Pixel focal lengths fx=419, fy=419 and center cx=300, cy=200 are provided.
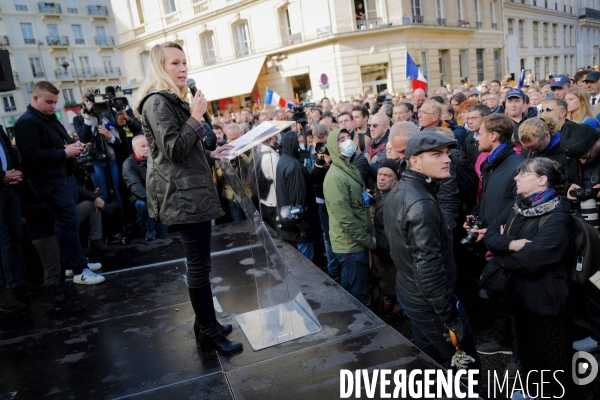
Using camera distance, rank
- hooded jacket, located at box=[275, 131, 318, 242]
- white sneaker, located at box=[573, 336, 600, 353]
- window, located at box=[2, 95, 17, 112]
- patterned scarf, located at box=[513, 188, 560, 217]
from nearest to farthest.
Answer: patterned scarf, located at box=[513, 188, 560, 217]
white sneaker, located at box=[573, 336, 600, 353]
hooded jacket, located at box=[275, 131, 318, 242]
window, located at box=[2, 95, 17, 112]

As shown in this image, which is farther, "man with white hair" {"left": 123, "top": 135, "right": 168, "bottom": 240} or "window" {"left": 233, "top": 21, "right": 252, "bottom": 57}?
"window" {"left": 233, "top": 21, "right": 252, "bottom": 57}

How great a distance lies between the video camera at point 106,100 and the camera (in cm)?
572

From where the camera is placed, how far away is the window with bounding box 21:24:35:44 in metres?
39.3

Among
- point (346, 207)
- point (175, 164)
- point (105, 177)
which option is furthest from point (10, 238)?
point (346, 207)

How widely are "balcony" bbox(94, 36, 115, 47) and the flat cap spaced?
4891 centimetres

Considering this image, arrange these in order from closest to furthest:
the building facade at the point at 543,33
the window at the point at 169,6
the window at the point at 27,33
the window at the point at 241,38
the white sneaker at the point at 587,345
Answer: the white sneaker at the point at 587,345 → the window at the point at 241,38 → the window at the point at 169,6 → the building facade at the point at 543,33 → the window at the point at 27,33

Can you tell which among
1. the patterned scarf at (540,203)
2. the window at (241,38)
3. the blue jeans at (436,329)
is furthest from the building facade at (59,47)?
the patterned scarf at (540,203)

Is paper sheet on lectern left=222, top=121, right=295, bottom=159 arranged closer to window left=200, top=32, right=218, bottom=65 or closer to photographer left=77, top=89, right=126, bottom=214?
photographer left=77, top=89, right=126, bottom=214

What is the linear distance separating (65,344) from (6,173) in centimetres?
167

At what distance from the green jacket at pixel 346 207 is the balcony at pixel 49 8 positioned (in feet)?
154

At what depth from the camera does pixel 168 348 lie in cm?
300

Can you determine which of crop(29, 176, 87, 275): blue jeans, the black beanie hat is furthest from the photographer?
the black beanie hat

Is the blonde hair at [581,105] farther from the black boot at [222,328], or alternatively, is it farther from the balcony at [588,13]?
the balcony at [588,13]

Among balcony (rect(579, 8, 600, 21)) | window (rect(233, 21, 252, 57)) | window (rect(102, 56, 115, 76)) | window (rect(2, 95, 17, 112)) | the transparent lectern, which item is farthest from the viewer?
balcony (rect(579, 8, 600, 21))
